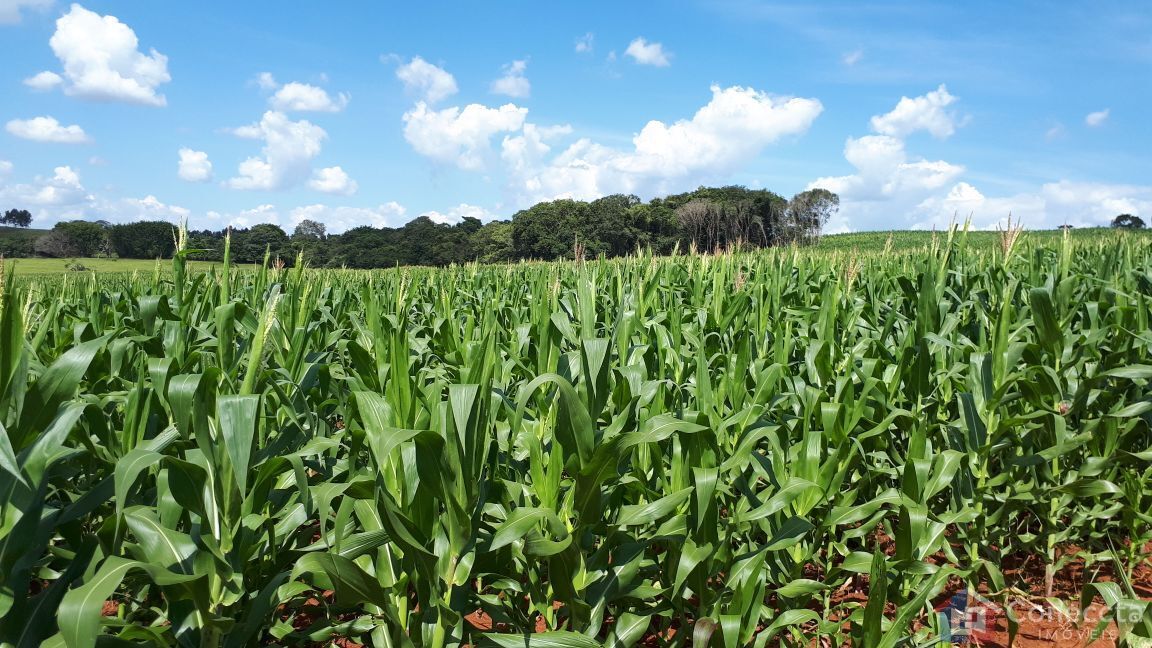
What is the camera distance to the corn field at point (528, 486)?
1586 millimetres

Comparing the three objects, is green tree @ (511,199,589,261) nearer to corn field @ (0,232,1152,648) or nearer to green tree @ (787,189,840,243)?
green tree @ (787,189,840,243)

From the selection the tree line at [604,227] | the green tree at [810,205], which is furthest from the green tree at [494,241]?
the green tree at [810,205]

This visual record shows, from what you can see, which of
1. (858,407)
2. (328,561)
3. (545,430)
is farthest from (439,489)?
(858,407)

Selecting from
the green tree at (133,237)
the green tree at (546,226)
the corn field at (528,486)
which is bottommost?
the corn field at (528,486)

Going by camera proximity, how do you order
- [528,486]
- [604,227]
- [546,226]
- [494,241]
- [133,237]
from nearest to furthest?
[528,486]
[133,237]
[604,227]
[546,226]
[494,241]

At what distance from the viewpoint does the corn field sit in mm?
1586

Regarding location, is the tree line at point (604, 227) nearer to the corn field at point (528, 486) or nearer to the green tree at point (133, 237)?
the green tree at point (133, 237)

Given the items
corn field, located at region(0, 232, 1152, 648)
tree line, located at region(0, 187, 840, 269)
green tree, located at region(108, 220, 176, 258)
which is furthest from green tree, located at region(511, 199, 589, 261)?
corn field, located at region(0, 232, 1152, 648)

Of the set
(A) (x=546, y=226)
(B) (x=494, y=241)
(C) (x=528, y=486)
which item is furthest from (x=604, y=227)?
(C) (x=528, y=486)

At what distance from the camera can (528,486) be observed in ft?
7.56

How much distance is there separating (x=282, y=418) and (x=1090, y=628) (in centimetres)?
344

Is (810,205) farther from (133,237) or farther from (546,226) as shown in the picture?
(133,237)

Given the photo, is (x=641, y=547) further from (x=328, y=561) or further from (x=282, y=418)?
(x=282, y=418)

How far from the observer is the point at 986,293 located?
5.01 metres
